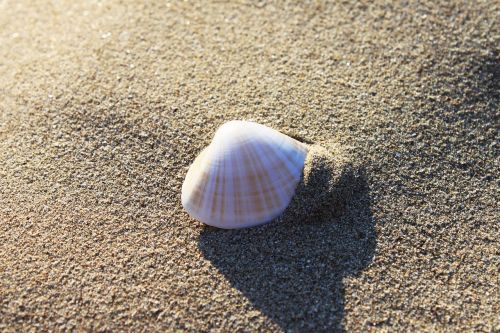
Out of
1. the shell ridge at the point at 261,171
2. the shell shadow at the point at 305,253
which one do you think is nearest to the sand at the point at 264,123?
the shell shadow at the point at 305,253

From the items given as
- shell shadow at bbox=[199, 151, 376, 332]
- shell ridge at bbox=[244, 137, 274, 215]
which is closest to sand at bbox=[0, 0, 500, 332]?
shell shadow at bbox=[199, 151, 376, 332]

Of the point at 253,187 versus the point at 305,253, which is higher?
the point at 253,187

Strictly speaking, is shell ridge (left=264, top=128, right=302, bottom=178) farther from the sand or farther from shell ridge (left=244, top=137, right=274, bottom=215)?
the sand

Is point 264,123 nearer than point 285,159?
No

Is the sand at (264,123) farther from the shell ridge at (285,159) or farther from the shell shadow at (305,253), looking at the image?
the shell ridge at (285,159)

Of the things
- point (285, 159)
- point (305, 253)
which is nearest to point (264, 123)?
point (285, 159)

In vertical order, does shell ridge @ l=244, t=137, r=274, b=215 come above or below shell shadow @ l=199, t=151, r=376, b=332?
above

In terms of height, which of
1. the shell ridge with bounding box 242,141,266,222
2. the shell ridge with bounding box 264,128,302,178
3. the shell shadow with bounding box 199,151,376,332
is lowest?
the shell shadow with bounding box 199,151,376,332

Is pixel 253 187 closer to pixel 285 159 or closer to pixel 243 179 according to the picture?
pixel 243 179

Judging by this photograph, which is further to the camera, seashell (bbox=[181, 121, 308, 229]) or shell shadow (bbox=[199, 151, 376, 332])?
seashell (bbox=[181, 121, 308, 229])
